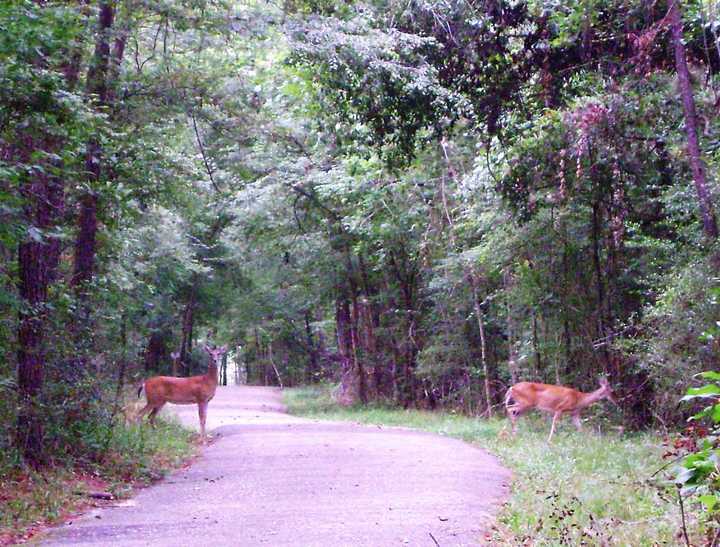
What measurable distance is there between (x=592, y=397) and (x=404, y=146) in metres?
7.09

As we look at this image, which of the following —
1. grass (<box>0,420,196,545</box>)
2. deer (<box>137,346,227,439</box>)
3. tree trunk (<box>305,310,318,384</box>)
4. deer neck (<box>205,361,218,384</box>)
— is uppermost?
tree trunk (<box>305,310,318,384</box>)

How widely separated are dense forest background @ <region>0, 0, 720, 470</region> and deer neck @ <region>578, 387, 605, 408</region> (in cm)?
47

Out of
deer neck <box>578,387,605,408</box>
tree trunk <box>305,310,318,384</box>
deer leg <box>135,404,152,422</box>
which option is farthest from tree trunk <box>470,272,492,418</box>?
tree trunk <box>305,310,318,384</box>

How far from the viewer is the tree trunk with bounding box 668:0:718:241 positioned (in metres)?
11.0

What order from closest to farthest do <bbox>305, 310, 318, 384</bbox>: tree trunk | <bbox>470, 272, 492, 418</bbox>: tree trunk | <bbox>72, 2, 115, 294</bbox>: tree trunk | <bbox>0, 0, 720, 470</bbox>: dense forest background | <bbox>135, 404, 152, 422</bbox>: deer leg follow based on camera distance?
<bbox>0, 0, 720, 470</bbox>: dense forest background
<bbox>72, 2, 115, 294</bbox>: tree trunk
<bbox>135, 404, 152, 422</bbox>: deer leg
<bbox>470, 272, 492, 418</bbox>: tree trunk
<bbox>305, 310, 318, 384</bbox>: tree trunk

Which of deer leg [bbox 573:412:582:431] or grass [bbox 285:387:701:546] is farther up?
deer leg [bbox 573:412:582:431]

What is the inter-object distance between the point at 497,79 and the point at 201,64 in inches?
181

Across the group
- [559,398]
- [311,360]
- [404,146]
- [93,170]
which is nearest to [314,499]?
[404,146]

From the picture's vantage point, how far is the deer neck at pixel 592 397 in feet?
54.6

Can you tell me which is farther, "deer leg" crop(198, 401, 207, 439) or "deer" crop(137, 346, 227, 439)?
"deer" crop(137, 346, 227, 439)

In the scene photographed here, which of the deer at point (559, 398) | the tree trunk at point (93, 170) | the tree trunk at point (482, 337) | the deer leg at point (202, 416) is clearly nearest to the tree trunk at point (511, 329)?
the tree trunk at point (482, 337)

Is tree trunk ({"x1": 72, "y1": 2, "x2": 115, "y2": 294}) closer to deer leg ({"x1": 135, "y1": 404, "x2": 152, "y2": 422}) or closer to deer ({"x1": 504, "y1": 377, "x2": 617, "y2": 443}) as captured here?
deer leg ({"x1": 135, "y1": 404, "x2": 152, "y2": 422})

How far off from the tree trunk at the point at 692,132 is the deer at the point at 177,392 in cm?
1008

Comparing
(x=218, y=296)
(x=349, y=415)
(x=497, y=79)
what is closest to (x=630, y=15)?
(x=497, y=79)
